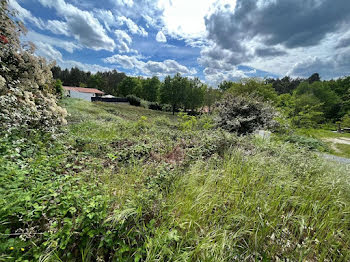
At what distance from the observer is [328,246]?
1.60 metres

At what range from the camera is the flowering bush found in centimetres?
287

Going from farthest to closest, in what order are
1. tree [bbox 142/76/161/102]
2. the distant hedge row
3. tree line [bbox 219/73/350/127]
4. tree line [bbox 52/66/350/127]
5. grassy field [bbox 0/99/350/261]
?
tree [bbox 142/76/161/102]
the distant hedge row
tree line [bbox 52/66/350/127]
tree line [bbox 219/73/350/127]
grassy field [bbox 0/99/350/261]

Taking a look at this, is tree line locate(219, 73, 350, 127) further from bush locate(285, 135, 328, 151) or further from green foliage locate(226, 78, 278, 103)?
bush locate(285, 135, 328, 151)

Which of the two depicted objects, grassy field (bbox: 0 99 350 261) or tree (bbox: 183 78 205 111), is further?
tree (bbox: 183 78 205 111)

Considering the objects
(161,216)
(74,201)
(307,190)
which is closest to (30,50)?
(74,201)

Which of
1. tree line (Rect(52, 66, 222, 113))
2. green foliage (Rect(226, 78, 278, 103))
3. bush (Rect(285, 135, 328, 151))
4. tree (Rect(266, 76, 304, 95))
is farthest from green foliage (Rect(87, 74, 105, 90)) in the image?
bush (Rect(285, 135, 328, 151))

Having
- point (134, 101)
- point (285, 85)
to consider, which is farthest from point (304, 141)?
point (285, 85)

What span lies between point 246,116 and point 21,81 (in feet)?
25.9

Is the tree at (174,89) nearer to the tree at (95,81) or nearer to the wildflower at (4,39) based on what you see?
the tree at (95,81)

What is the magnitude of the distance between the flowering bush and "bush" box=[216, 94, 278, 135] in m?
6.31

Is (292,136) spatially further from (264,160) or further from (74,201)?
(74,201)

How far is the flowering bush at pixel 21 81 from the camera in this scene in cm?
287

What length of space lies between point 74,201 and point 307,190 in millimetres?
3196

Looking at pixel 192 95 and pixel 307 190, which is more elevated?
pixel 192 95
